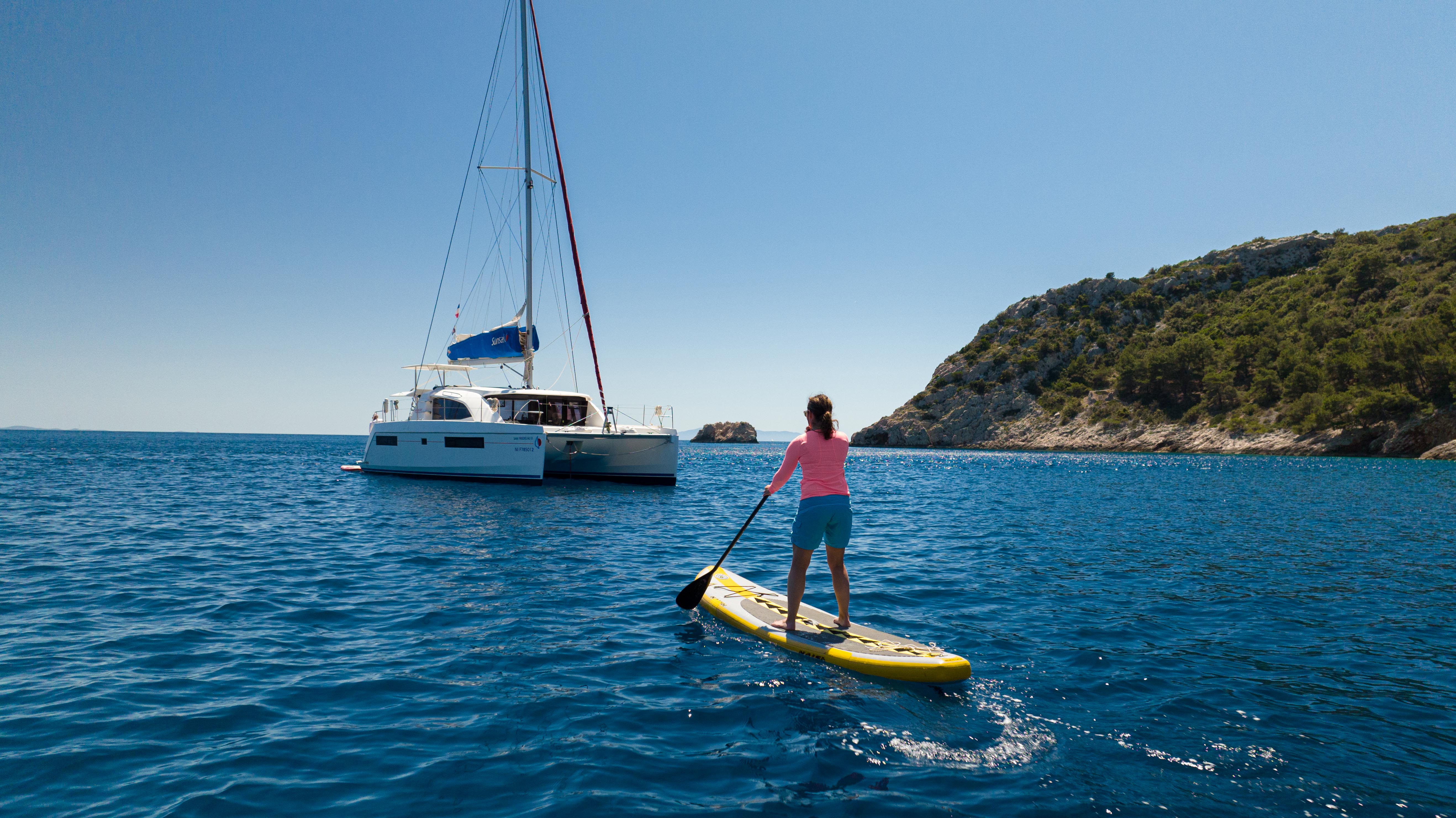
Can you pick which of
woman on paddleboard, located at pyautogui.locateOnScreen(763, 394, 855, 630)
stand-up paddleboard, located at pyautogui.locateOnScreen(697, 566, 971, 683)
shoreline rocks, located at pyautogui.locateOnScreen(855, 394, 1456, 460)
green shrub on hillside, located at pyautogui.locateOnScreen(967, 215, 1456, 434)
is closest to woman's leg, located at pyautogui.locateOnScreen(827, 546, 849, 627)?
woman on paddleboard, located at pyautogui.locateOnScreen(763, 394, 855, 630)

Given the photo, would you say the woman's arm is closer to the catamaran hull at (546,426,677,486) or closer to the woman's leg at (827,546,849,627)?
the woman's leg at (827,546,849,627)

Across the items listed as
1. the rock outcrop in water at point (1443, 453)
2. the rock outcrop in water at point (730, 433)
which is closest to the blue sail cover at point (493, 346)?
the rock outcrop in water at point (1443, 453)

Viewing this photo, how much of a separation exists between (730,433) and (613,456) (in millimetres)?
126735

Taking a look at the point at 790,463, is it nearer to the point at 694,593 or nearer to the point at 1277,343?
the point at 694,593

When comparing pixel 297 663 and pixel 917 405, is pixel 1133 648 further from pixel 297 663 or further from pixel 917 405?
pixel 917 405

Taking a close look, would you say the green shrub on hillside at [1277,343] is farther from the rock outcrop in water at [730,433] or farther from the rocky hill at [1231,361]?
the rock outcrop in water at [730,433]

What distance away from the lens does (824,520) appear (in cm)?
612

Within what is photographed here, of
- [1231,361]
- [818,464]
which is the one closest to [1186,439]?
[1231,361]

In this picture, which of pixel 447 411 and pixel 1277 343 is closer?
pixel 447 411

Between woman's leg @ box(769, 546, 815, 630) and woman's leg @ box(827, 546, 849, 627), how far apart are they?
0.21 feet

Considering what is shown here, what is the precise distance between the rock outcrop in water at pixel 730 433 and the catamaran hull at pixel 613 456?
410 feet

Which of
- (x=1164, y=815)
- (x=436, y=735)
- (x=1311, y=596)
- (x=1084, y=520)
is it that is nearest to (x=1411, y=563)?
(x=1311, y=596)

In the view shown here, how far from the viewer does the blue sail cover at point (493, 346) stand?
25.2 metres

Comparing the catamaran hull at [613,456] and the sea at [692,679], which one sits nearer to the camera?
the sea at [692,679]
